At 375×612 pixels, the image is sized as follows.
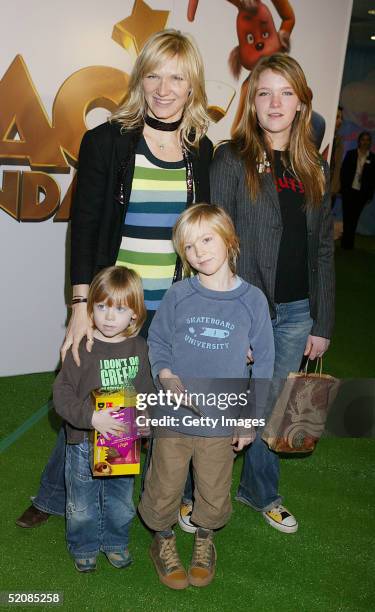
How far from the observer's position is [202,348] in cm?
212

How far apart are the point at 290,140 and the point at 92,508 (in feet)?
4.73

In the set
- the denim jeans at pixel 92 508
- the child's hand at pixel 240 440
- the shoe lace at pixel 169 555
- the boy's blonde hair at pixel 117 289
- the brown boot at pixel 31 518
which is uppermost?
the boy's blonde hair at pixel 117 289

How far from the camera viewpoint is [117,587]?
2283 millimetres

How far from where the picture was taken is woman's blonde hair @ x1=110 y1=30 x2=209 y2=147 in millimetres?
2121

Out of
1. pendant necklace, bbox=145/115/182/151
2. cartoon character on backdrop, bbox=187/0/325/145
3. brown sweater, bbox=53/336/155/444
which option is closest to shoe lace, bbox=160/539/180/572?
brown sweater, bbox=53/336/155/444

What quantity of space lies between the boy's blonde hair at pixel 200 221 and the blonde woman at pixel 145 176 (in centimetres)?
10

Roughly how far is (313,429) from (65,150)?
2259mm

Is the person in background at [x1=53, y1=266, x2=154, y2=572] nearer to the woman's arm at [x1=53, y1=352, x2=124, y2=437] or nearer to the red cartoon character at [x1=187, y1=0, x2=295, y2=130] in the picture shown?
the woman's arm at [x1=53, y1=352, x2=124, y2=437]

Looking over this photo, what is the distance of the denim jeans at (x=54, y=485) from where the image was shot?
247cm

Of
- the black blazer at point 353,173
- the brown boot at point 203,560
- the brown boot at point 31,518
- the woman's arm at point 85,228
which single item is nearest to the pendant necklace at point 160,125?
the woman's arm at point 85,228

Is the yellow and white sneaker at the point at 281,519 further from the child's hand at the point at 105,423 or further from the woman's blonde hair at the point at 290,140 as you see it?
the woman's blonde hair at the point at 290,140

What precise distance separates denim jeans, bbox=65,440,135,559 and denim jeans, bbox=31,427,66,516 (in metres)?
0.18

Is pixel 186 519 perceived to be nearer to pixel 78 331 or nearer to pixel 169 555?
pixel 169 555

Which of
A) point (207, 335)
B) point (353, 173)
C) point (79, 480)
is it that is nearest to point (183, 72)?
point (207, 335)
